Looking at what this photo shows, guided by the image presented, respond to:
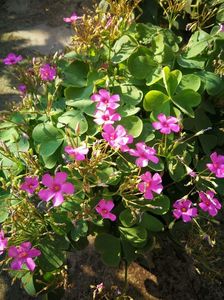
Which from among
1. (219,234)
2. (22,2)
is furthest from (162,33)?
(22,2)

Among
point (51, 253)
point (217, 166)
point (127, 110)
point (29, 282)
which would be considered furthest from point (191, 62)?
point (29, 282)

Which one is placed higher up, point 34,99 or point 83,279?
point 34,99

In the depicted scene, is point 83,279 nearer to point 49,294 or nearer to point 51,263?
point 49,294

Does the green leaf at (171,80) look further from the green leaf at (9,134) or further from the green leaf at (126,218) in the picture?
the green leaf at (9,134)

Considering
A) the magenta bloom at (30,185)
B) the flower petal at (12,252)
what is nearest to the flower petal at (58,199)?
the magenta bloom at (30,185)

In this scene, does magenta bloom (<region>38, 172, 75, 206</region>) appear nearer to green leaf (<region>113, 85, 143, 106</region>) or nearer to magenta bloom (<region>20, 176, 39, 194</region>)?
magenta bloom (<region>20, 176, 39, 194</region>)

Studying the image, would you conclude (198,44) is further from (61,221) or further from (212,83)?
(61,221)
